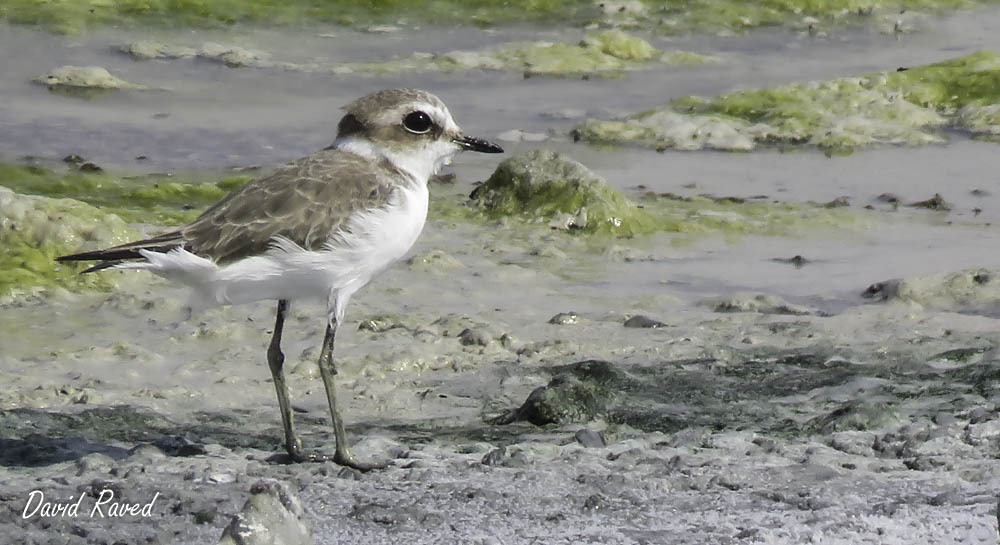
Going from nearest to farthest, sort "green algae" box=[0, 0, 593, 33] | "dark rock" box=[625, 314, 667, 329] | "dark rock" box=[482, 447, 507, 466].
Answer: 1. "dark rock" box=[482, 447, 507, 466]
2. "dark rock" box=[625, 314, 667, 329]
3. "green algae" box=[0, 0, 593, 33]

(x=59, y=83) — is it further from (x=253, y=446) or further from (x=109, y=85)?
(x=253, y=446)

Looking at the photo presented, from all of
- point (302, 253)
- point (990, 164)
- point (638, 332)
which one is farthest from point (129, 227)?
point (990, 164)

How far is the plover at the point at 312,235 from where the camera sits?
16.9ft

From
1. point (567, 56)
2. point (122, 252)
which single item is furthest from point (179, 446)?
point (567, 56)

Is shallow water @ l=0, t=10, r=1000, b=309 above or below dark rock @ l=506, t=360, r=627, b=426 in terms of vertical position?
below

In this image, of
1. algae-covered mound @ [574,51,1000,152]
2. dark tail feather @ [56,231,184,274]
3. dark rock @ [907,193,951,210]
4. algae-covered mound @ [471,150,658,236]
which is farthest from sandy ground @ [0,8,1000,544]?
algae-covered mound @ [574,51,1000,152]

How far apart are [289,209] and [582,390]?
1.43 m

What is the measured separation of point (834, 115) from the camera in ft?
39.0

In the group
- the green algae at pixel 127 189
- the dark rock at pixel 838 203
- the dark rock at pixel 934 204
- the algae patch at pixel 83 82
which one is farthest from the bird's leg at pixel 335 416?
the algae patch at pixel 83 82

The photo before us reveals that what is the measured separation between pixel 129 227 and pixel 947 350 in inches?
174

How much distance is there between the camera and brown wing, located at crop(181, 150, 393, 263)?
17.0 ft

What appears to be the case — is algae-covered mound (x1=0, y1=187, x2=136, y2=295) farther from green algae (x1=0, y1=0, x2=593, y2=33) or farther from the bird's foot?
green algae (x1=0, y1=0, x2=593, y2=33)

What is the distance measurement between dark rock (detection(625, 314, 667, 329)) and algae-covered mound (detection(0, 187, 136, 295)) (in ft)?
8.63

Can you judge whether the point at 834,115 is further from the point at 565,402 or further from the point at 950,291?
the point at 565,402
